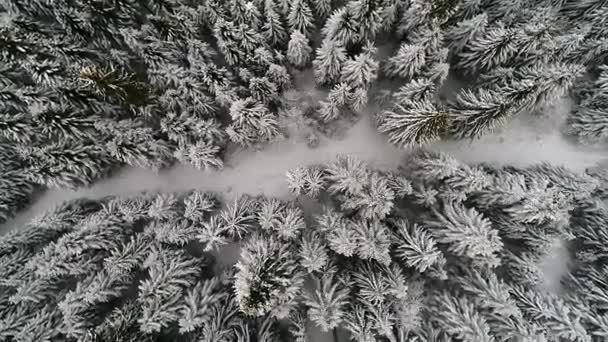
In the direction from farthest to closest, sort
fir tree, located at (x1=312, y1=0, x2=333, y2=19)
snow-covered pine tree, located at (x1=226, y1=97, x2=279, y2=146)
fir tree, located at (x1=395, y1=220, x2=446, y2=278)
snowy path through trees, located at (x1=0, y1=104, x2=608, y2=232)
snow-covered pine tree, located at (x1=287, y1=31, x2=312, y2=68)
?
1. snowy path through trees, located at (x1=0, y1=104, x2=608, y2=232)
2. fir tree, located at (x1=312, y1=0, x2=333, y2=19)
3. snow-covered pine tree, located at (x1=287, y1=31, x2=312, y2=68)
4. snow-covered pine tree, located at (x1=226, y1=97, x2=279, y2=146)
5. fir tree, located at (x1=395, y1=220, x2=446, y2=278)

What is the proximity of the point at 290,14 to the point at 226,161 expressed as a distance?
340 inches

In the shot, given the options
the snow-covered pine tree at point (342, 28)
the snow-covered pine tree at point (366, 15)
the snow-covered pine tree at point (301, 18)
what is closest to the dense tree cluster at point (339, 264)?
the snow-covered pine tree at point (342, 28)

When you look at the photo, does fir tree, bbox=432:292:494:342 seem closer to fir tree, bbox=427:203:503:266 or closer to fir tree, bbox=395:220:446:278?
fir tree, bbox=395:220:446:278

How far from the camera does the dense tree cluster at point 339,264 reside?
1184 centimetres

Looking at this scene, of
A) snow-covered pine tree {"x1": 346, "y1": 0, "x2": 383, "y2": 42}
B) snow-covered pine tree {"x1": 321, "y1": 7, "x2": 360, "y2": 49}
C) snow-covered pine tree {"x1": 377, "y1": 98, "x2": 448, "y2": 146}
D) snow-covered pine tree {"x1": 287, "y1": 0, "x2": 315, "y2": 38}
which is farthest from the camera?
snow-covered pine tree {"x1": 287, "y1": 0, "x2": 315, "y2": 38}

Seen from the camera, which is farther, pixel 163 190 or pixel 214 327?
pixel 163 190

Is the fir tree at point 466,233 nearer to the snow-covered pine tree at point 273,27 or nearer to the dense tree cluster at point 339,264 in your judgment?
the dense tree cluster at point 339,264

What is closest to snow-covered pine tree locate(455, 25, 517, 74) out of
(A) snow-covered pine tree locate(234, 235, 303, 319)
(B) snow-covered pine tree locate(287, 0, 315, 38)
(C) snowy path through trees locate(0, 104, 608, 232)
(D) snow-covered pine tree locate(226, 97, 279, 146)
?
(C) snowy path through trees locate(0, 104, 608, 232)

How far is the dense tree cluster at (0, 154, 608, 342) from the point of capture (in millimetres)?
11844

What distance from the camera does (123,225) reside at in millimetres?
14039

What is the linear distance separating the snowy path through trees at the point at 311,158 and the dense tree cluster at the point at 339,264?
1.47m

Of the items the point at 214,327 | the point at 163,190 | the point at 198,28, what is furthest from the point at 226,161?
the point at 214,327

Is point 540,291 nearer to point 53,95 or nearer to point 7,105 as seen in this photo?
point 53,95

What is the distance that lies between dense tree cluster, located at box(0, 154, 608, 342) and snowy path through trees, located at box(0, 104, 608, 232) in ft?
4.81
